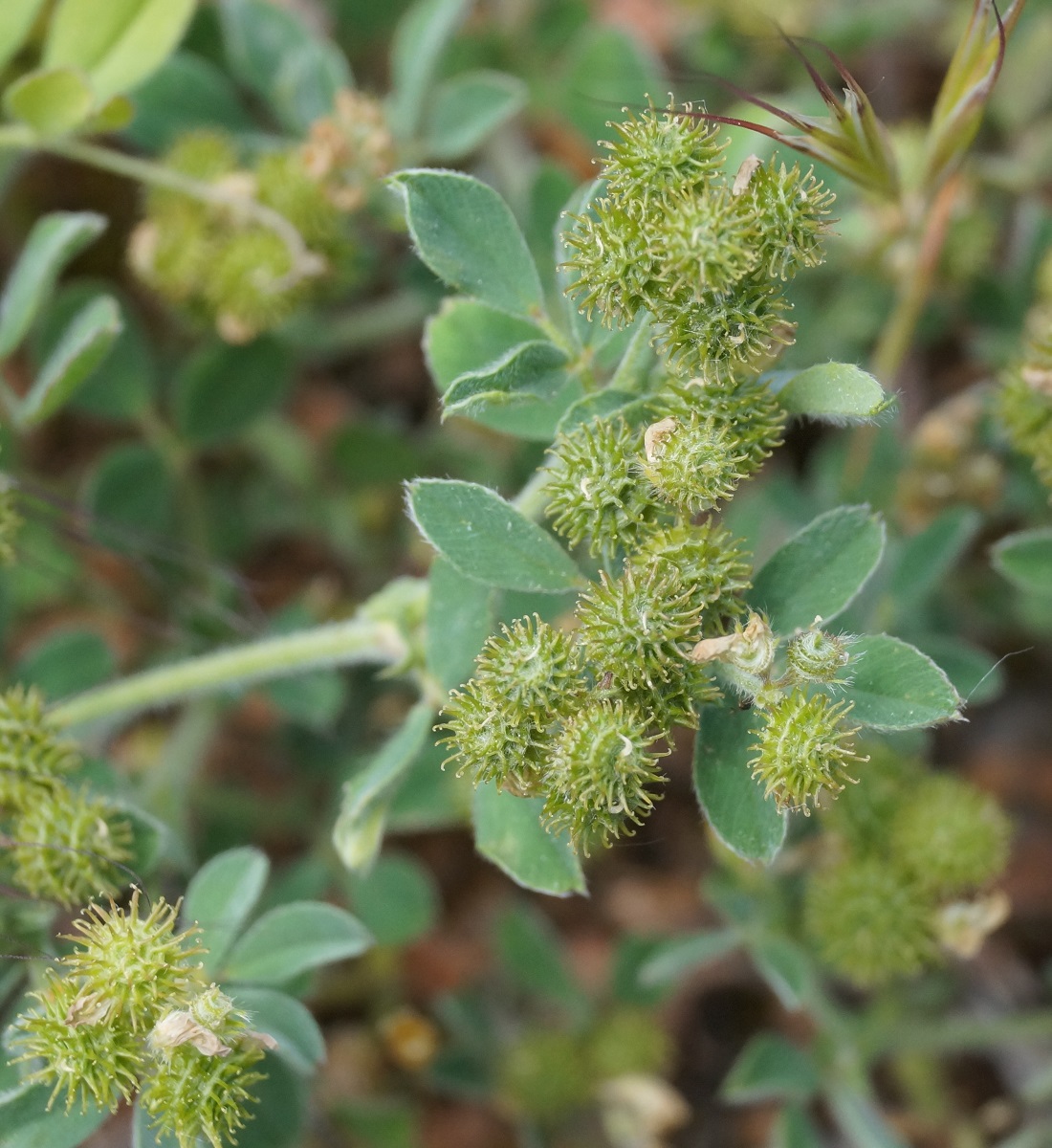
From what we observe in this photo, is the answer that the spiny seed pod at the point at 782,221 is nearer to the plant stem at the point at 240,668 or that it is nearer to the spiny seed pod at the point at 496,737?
the spiny seed pod at the point at 496,737

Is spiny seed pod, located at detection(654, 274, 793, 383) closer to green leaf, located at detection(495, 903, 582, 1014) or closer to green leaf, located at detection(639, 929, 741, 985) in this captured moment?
green leaf, located at detection(639, 929, 741, 985)

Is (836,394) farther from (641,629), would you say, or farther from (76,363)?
(76,363)

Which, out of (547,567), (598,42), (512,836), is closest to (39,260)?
(547,567)

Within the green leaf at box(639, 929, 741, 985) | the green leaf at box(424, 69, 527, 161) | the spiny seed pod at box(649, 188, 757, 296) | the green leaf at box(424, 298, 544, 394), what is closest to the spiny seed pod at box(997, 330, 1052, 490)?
the spiny seed pod at box(649, 188, 757, 296)

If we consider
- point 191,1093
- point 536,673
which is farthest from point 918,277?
point 191,1093

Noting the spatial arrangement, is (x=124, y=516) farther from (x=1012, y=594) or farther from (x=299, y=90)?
(x=1012, y=594)
